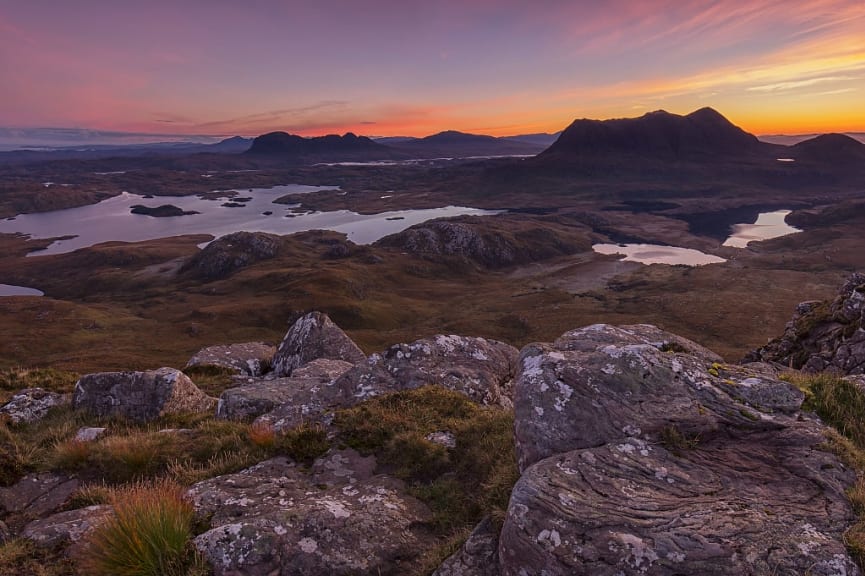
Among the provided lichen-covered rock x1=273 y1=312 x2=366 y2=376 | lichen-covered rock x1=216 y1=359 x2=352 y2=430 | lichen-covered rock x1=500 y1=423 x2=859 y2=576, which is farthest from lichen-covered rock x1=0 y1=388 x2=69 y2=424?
lichen-covered rock x1=500 y1=423 x2=859 y2=576

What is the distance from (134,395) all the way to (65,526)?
36.0ft

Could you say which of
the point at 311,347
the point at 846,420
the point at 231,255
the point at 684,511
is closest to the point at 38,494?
the point at 684,511

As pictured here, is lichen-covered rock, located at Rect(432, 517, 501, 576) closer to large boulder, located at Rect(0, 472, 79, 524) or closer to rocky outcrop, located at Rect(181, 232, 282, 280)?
large boulder, located at Rect(0, 472, 79, 524)

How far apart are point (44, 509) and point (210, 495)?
3706 mm

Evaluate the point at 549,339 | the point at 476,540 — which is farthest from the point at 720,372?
the point at 549,339

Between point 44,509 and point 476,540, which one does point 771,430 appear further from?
point 44,509

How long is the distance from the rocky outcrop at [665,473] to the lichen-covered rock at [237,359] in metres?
25.6

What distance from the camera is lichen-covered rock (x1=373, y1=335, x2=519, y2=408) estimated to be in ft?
60.6

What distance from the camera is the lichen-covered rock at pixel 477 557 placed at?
6.89 m

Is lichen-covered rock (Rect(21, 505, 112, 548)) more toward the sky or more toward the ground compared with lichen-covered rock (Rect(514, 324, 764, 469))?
more toward the ground

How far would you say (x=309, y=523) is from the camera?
26.9 ft

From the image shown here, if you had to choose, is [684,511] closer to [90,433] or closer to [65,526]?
[65,526]

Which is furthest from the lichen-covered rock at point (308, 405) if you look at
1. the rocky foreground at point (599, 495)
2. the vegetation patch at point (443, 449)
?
the rocky foreground at point (599, 495)

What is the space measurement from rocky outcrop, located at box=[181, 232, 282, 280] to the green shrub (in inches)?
7019
